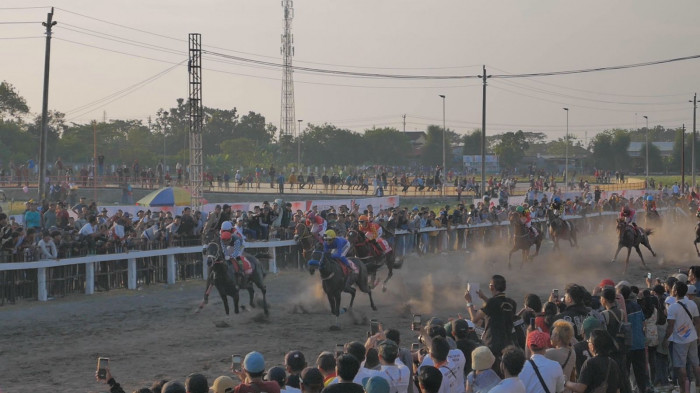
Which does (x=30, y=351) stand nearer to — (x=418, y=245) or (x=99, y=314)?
(x=99, y=314)

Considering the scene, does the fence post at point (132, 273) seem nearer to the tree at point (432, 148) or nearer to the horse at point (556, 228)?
the horse at point (556, 228)

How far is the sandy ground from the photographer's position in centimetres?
1337

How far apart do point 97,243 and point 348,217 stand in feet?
26.4

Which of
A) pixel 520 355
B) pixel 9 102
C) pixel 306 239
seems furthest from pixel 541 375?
pixel 9 102

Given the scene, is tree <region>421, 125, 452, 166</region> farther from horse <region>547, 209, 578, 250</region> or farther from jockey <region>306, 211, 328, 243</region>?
jockey <region>306, 211, 328, 243</region>

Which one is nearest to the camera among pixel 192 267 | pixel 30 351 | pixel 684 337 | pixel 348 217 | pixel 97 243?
pixel 684 337

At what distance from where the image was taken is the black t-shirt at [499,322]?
962cm

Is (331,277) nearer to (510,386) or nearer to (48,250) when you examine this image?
(48,250)

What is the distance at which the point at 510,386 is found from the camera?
273 inches

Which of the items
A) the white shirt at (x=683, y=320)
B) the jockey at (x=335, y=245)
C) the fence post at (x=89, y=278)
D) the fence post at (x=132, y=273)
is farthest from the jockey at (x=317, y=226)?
the white shirt at (x=683, y=320)

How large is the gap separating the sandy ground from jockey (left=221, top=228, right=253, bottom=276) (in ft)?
3.31

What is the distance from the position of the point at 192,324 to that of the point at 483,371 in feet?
35.6

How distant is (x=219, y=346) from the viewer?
49.9ft

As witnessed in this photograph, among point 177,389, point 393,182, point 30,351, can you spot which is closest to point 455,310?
point 30,351
